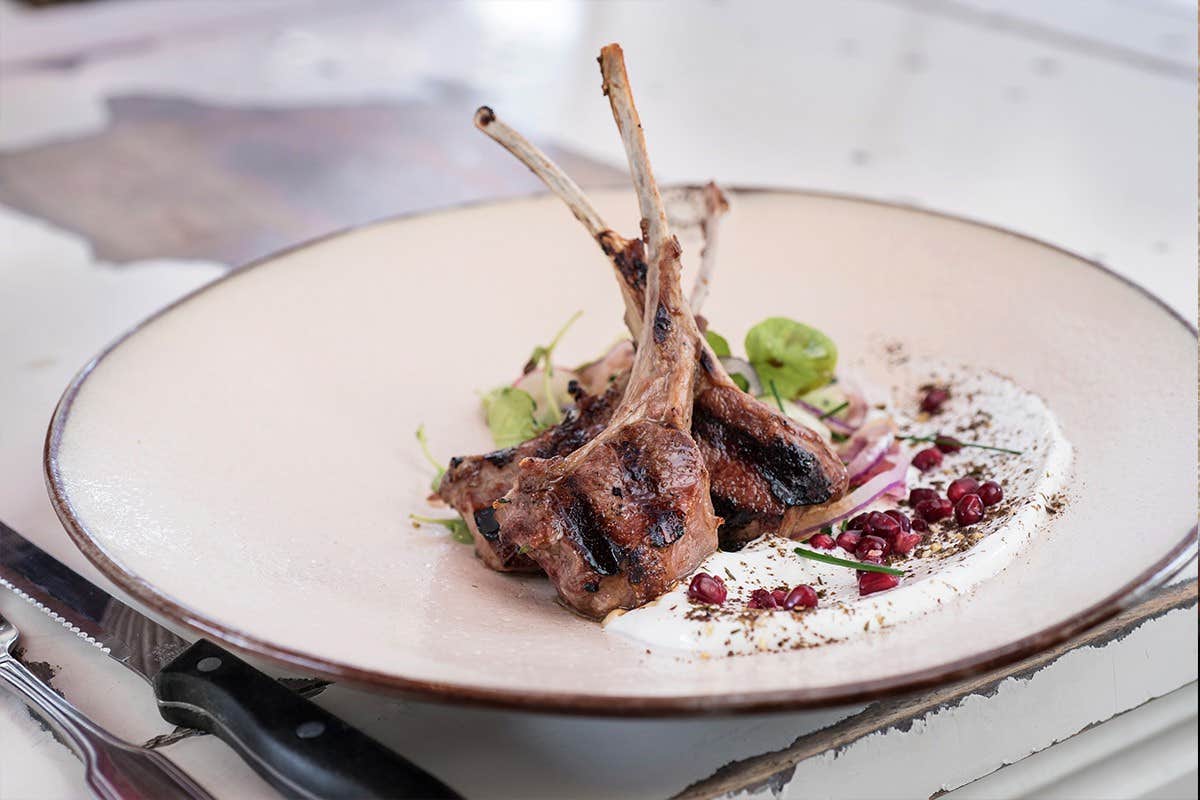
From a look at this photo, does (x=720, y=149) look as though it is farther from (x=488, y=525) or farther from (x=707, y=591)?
(x=707, y=591)

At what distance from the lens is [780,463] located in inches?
66.1

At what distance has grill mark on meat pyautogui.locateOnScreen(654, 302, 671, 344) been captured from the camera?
168cm

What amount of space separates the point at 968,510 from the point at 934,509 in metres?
0.06

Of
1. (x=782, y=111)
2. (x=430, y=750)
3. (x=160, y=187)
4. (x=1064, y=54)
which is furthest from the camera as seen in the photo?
(x=1064, y=54)

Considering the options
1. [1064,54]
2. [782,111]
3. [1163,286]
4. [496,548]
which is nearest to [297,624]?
[496,548]

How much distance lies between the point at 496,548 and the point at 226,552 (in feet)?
1.07

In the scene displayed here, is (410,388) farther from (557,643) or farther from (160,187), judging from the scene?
(160,187)

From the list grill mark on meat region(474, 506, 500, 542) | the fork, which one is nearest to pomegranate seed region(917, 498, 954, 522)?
grill mark on meat region(474, 506, 500, 542)

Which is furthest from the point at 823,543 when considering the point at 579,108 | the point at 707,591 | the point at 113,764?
the point at 579,108

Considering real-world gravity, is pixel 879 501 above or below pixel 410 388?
below

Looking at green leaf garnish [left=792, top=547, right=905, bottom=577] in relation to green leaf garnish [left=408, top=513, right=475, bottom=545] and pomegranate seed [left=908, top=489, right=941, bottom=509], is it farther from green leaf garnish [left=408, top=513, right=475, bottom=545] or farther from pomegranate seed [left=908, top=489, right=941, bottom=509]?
green leaf garnish [left=408, top=513, right=475, bottom=545]

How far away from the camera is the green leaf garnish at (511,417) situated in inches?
79.7

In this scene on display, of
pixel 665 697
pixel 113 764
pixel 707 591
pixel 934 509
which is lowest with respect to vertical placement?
pixel 113 764

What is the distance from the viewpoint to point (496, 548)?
1650 mm
